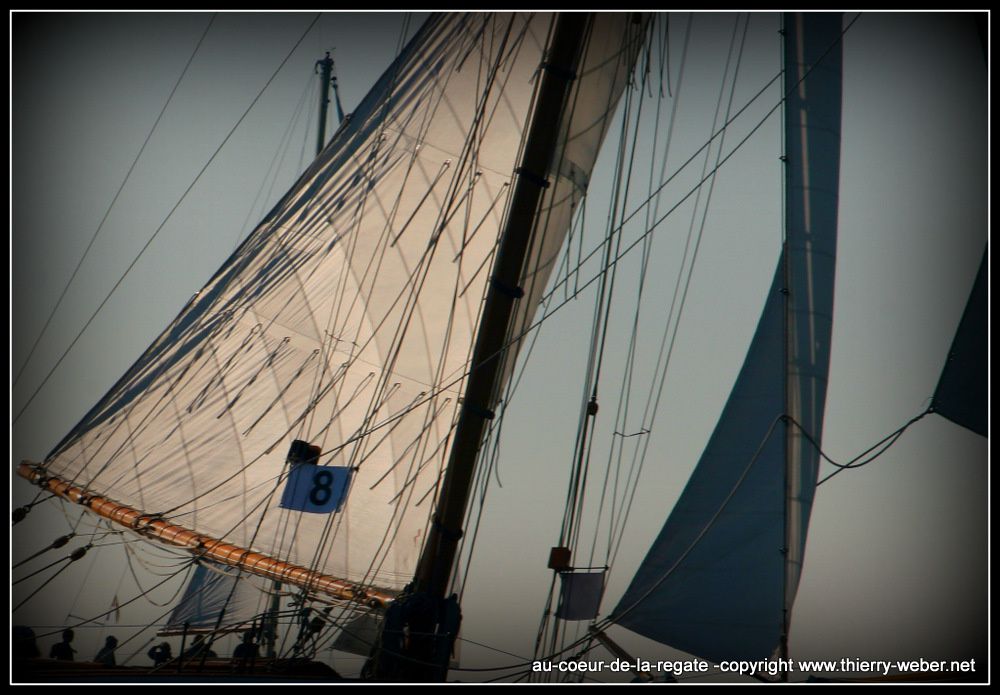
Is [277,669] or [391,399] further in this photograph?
[391,399]

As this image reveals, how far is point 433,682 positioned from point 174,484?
7799 mm

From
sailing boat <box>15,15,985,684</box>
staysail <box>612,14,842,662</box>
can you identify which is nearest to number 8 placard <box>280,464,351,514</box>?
sailing boat <box>15,15,985,684</box>

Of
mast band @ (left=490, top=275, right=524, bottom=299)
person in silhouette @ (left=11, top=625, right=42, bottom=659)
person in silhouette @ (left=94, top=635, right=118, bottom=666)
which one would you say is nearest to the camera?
mast band @ (left=490, top=275, right=524, bottom=299)

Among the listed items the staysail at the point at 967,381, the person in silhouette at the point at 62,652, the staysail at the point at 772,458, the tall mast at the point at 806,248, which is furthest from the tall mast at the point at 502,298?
the tall mast at the point at 806,248

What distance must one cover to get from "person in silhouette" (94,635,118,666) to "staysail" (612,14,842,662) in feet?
20.0

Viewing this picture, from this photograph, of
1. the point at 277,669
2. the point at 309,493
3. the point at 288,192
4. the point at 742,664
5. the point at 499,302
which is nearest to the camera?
the point at 499,302

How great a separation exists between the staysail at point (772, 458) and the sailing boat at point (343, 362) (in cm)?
156

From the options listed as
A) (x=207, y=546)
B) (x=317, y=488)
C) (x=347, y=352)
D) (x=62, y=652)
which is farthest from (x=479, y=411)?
(x=207, y=546)

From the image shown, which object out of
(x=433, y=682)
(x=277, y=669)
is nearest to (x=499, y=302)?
(x=433, y=682)

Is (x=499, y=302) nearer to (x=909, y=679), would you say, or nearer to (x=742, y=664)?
(x=909, y=679)

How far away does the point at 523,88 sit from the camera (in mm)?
14203

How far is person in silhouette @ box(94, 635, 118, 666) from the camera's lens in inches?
440

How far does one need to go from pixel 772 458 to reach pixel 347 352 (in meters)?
6.23

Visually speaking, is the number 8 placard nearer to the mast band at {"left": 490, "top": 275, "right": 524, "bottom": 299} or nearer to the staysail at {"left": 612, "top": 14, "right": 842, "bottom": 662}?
the mast band at {"left": 490, "top": 275, "right": 524, "bottom": 299}
